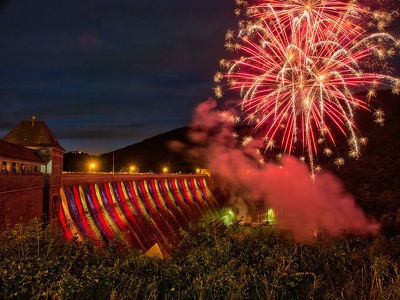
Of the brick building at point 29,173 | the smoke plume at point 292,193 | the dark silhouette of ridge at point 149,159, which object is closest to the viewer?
the brick building at point 29,173

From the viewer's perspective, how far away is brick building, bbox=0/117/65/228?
23.3 metres

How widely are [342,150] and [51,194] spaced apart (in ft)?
358

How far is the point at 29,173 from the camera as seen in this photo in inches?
1068

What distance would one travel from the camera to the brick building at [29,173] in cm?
2328

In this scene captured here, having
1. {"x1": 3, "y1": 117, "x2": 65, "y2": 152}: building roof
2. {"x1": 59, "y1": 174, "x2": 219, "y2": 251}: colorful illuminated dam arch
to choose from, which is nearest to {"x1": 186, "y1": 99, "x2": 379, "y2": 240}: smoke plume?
{"x1": 59, "y1": 174, "x2": 219, "y2": 251}: colorful illuminated dam arch

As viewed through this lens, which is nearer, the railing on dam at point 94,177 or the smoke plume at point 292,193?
the railing on dam at point 94,177

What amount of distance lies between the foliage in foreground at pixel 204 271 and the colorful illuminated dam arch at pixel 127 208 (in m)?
5.15

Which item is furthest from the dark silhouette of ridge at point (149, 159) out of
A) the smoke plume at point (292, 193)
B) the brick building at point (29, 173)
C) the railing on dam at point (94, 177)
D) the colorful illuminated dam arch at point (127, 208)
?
the brick building at point (29, 173)

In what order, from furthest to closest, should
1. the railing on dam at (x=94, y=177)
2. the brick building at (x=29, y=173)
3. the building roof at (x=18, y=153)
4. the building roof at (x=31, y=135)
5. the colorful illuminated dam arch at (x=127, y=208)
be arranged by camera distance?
the railing on dam at (x=94, y=177) → the colorful illuminated dam arch at (x=127, y=208) → the building roof at (x=31, y=135) → the brick building at (x=29, y=173) → the building roof at (x=18, y=153)

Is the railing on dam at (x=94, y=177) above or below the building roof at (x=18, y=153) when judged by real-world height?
below

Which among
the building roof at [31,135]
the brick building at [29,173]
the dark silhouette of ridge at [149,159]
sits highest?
the dark silhouette of ridge at [149,159]

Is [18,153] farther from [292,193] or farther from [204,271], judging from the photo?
[292,193]

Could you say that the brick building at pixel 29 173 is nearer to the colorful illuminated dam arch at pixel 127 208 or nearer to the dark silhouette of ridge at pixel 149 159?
the colorful illuminated dam arch at pixel 127 208

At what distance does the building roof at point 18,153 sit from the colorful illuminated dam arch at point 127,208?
5408 mm
